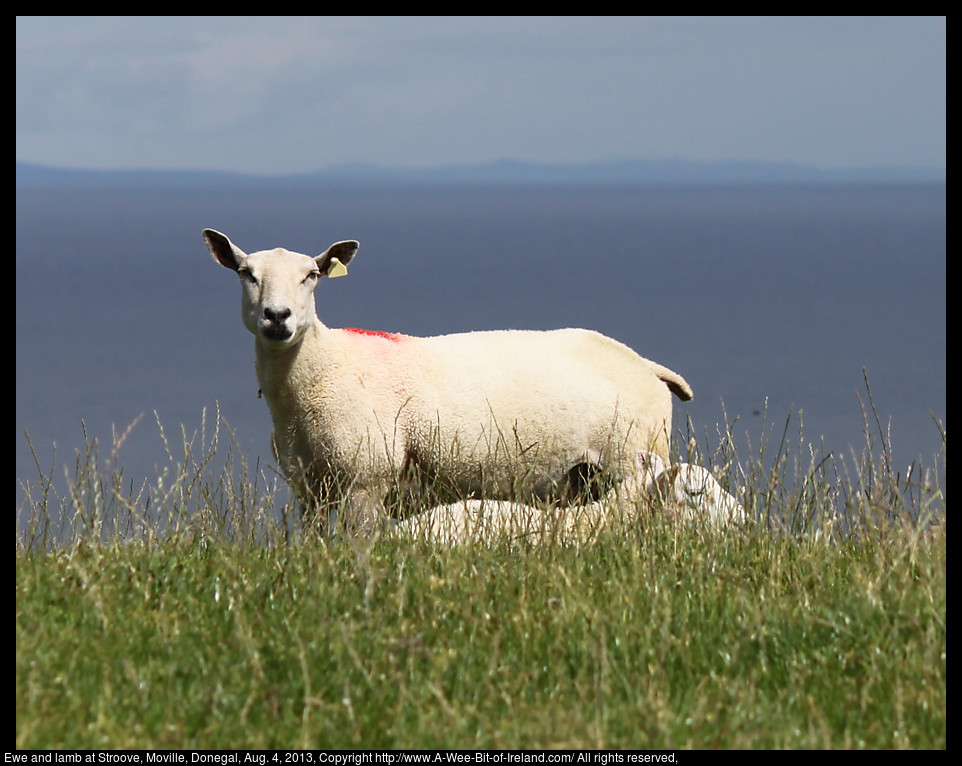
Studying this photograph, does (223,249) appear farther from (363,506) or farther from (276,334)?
(363,506)

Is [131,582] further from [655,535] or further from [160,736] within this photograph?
[655,535]

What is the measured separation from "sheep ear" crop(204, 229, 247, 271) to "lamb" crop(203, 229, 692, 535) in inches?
0.4

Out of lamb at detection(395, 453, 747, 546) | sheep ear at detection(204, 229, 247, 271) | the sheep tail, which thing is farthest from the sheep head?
the sheep tail

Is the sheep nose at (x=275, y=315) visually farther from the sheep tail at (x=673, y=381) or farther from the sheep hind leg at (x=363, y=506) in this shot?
the sheep tail at (x=673, y=381)

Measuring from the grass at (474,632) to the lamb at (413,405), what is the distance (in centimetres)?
126

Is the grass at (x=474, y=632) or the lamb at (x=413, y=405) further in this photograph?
the lamb at (x=413, y=405)

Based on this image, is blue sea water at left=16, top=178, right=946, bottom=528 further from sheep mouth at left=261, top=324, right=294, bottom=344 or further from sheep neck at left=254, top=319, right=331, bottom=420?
sheep mouth at left=261, top=324, right=294, bottom=344

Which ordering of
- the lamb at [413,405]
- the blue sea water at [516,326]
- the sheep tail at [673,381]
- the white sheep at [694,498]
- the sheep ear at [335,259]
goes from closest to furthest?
1. the white sheep at [694,498]
2. the lamb at [413,405]
3. the sheep ear at [335,259]
4. the sheep tail at [673,381]
5. the blue sea water at [516,326]

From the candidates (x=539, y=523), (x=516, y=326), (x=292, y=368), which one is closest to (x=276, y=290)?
(x=292, y=368)

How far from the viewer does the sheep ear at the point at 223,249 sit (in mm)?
7539

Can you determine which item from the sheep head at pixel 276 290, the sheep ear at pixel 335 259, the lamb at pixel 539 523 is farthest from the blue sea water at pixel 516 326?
the lamb at pixel 539 523

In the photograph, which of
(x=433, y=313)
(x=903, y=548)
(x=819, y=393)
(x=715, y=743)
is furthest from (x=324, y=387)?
(x=433, y=313)

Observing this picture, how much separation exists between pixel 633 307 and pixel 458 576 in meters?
107

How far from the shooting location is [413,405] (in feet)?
25.4
